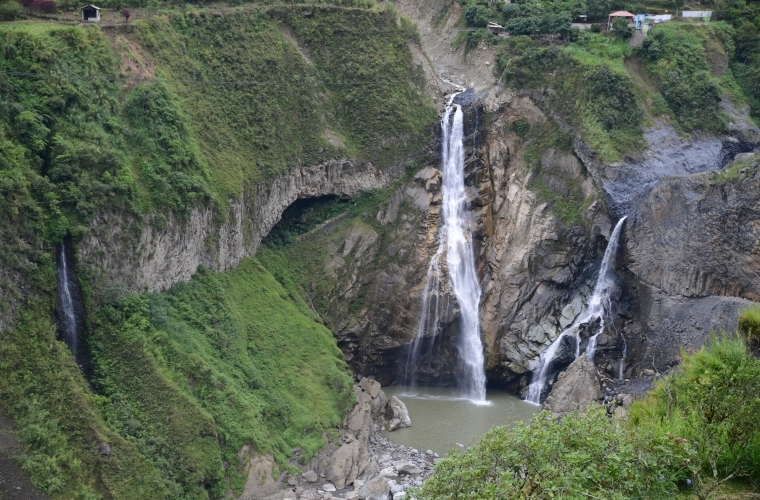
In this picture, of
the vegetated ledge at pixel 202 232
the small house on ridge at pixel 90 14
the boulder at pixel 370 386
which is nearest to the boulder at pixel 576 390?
the boulder at pixel 370 386

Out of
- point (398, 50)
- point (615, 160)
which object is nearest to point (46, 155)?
point (398, 50)

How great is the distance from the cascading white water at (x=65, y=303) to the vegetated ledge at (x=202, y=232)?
680 mm

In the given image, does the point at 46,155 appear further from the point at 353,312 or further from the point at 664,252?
the point at 664,252

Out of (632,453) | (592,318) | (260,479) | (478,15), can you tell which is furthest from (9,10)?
(632,453)

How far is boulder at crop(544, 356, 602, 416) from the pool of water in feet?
5.05

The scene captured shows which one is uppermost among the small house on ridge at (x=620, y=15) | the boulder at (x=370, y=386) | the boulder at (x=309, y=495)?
the small house on ridge at (x=620, y=15)

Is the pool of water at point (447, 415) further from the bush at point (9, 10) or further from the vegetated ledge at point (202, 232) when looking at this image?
the bush at point (9, 10)

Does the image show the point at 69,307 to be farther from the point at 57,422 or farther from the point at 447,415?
the point at 447,415

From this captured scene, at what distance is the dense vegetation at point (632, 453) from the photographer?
12.6 metres

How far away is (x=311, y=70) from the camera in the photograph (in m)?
44.1

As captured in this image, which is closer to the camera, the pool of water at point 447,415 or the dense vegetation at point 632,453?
the dense vegetation at point 632,453

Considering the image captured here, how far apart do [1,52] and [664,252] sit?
29539 millimetres

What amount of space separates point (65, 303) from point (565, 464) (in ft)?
66.9

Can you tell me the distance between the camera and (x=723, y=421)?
13344 millimetres
